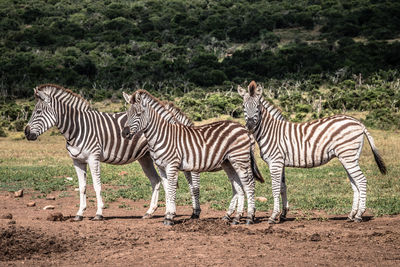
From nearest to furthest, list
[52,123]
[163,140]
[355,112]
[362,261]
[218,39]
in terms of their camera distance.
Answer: [362,261], [163,140], [52,123], [355,112], [218,39]

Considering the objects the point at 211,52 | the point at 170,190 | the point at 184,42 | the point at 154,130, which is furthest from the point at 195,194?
the point at 184,42

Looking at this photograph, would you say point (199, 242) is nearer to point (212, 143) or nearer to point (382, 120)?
point (212, 143)

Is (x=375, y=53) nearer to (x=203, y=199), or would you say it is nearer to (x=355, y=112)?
(x=355, y=112)

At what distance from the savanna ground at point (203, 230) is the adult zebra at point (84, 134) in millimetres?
864

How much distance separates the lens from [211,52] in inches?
3206

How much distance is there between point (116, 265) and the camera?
26.4 ft

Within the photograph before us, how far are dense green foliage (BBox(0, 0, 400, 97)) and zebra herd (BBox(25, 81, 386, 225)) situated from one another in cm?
4670

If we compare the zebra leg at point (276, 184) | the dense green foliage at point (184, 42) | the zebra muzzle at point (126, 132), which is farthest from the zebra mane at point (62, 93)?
the dense green foliage at point (184, 42)

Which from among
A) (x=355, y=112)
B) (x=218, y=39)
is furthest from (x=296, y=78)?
(x=218, y=39)

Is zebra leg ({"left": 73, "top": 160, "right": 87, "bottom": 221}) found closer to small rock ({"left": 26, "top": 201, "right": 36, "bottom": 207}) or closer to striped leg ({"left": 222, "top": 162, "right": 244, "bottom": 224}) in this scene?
small rock ({"left": 26, "top": 201, "right": 36, "bottom": 207})

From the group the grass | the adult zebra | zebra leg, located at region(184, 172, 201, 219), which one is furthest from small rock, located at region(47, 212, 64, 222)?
the grass

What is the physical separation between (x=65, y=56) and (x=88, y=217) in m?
69.6

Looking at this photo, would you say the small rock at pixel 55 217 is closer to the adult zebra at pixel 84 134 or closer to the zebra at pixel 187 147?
the adult zebra at pixel 84 134

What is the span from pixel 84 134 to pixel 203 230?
3592 millimetres
